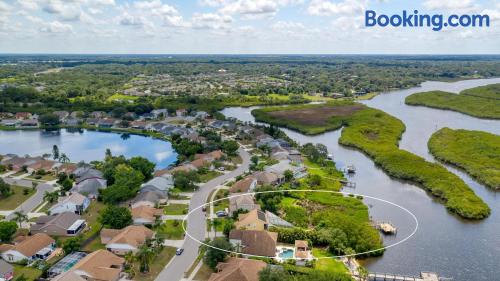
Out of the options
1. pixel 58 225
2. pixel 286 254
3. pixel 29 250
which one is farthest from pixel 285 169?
pixel 29 250

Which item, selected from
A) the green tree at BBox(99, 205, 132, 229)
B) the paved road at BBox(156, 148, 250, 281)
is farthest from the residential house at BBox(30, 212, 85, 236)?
the paved road at BBox(156, 148, 250, 281)

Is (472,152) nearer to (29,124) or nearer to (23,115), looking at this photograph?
(29,124)

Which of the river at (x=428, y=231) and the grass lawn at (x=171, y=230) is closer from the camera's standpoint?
the river at (x=428, y=231)

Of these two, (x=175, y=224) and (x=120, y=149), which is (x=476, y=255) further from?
(x=120, y=149)

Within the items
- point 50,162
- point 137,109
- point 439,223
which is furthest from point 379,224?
point 137,109

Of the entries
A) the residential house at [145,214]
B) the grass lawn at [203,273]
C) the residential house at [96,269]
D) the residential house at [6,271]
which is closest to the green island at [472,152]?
the grass lawn at [203,273]

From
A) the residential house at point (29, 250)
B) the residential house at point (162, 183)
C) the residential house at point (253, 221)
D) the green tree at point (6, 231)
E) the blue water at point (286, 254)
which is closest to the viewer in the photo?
the residential house at point (29, 250)

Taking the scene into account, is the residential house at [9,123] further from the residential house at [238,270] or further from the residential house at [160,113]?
the residential house at [238,270]
